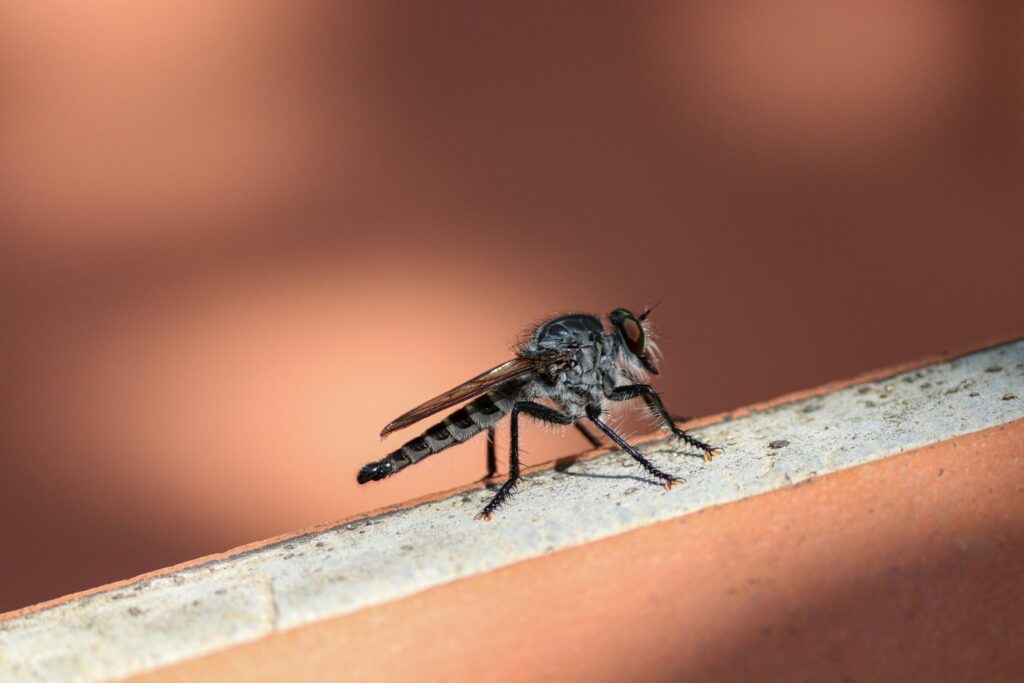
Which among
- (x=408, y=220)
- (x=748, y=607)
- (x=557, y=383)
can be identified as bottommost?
(x=748, y=607)

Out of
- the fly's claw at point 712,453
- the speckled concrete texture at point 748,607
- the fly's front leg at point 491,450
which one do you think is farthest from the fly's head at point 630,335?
the speckled concrete texture at point 748,607

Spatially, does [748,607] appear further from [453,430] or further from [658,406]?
[453,430]

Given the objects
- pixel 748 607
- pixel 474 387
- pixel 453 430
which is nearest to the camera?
pixel 748 607

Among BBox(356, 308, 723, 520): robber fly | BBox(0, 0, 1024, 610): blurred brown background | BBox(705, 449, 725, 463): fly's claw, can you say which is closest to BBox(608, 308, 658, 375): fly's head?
BBox(356, 308, 723, 520): robber fly

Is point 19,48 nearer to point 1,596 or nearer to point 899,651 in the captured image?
point 1,596

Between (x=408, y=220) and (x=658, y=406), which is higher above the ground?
(x=408, y=220)

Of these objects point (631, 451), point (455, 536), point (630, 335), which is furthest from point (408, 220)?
point (455, 536)

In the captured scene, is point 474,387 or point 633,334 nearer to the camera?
point 474,387

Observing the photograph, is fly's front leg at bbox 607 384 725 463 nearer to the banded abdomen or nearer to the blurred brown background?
the banded abdomen
